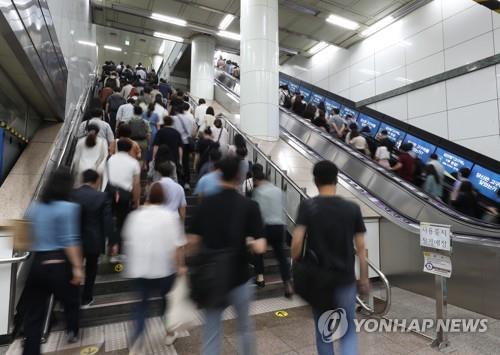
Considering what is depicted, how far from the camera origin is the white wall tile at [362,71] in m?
13.7

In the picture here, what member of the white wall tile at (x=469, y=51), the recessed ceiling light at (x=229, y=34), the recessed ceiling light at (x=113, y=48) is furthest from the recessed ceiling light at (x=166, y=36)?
the white wall tile at (x=469, y=51)


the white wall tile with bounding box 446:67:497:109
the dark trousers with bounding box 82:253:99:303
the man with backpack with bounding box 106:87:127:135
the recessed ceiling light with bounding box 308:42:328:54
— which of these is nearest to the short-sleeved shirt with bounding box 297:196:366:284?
the dark trousers with bounding box 82:253:99:303

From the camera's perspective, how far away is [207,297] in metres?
1.76

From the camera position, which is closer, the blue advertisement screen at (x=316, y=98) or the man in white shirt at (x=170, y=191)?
the man in white shirt at (x=170, y=191)

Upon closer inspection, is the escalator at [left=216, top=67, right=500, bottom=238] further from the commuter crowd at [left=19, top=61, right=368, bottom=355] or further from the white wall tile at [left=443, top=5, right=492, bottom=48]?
the white wall tile at [left=443, top=5, right=492, bottom=48]

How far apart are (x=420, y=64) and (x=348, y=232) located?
11.9 meters

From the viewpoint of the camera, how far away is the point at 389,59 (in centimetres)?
1277

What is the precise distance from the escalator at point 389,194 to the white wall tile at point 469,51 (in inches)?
207

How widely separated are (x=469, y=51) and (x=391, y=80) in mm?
3071

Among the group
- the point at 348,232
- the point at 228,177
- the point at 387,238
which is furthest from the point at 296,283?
the point at 387,238

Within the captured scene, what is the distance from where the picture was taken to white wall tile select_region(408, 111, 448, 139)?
1036 cm

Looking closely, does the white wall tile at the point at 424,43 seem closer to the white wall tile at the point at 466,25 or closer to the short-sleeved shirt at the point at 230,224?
the white wall tile at the point at 466,25

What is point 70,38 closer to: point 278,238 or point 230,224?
point 278,238

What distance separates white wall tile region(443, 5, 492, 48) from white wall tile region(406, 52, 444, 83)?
0.48 m
